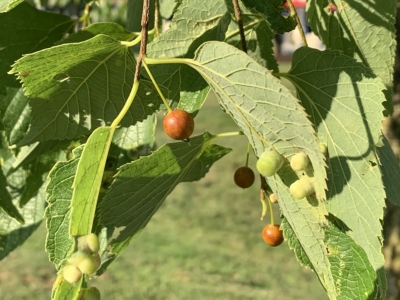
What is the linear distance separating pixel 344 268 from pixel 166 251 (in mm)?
3867

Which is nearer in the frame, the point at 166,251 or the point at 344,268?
the point at 344,268

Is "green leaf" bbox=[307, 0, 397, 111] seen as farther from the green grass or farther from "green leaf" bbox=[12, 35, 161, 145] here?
the green grass

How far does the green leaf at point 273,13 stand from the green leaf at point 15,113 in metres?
0.59

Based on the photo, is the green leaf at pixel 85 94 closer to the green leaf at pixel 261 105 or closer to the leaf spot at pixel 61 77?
the leaf spot at pixel 61 77

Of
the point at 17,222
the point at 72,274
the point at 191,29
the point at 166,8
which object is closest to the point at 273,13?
the point at 191,29

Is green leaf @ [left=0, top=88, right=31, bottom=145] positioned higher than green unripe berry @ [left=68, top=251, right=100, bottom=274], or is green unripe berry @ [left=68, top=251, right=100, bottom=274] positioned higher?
green unripe berry @ [left=68, top=251, right=100, bottom=274]

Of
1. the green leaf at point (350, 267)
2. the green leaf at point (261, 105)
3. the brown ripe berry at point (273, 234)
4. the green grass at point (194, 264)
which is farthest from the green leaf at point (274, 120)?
the green grass at point (194, 264)

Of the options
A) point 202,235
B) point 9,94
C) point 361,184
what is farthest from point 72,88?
point 202,235

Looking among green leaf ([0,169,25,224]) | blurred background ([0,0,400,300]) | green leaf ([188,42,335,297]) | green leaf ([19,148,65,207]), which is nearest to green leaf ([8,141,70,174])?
green leaf ([19,148,65,207])

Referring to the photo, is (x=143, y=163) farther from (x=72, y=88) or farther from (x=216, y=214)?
(x=216, y=214)

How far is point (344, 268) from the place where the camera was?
3.35 ft

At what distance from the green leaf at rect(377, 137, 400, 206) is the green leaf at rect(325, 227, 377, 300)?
16 cm

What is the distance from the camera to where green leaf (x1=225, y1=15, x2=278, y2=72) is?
4.01 feet

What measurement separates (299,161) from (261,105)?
0.33 ft
